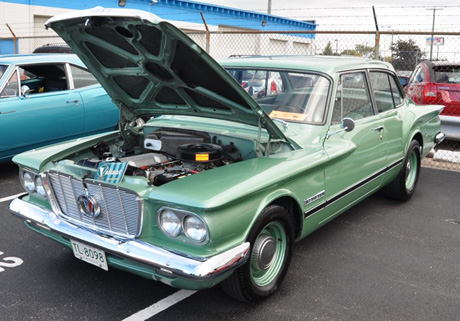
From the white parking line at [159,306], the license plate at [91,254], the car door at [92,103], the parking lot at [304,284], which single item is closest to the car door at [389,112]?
the parking lot at [304,284]

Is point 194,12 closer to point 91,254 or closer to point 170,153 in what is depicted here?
point 170,153

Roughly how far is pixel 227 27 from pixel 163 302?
25.3 m

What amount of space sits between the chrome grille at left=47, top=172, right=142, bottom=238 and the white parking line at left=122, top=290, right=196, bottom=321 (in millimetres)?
545

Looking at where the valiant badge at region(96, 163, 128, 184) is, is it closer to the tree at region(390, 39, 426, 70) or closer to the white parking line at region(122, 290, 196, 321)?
the white parking line at region(122, 290, 196, 321)

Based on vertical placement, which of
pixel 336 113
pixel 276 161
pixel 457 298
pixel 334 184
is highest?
pixel 336 113

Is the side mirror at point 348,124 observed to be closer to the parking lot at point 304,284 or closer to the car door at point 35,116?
the parking lot at point 304,284

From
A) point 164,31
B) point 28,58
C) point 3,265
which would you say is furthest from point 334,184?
point 28,58

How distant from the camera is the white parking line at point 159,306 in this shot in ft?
9.72

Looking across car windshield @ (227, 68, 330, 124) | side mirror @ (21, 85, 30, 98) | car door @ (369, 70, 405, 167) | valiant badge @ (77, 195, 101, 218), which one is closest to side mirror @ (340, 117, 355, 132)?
car windshield @ (227, 68, 330, 124)

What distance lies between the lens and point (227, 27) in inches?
1064

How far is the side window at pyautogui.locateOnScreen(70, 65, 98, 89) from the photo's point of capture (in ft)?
22.2

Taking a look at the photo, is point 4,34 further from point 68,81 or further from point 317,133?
point 317,133

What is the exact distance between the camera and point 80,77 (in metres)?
6.85

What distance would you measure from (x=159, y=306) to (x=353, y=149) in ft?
6.41
